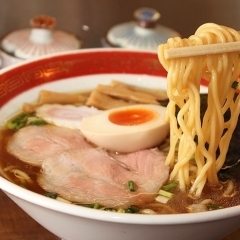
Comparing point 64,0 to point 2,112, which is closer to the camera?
point 2,112

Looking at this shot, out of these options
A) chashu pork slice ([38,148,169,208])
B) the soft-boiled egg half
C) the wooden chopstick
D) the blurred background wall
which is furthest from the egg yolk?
the blurred background wall

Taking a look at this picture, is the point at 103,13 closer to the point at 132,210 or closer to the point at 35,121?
the point at 35,121

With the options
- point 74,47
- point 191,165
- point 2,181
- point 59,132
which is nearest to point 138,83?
point 74,47

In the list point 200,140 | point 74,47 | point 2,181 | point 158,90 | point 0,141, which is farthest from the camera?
point 74,47

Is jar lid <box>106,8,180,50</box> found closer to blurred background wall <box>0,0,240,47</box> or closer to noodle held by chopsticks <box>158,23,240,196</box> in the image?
blurred background wall <box>0,0,240,47</box>

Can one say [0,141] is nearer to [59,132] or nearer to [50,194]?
[59,132]

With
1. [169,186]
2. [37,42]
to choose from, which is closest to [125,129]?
[169,186]

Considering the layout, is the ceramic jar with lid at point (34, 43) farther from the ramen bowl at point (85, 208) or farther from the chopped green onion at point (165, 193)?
the chopped green onion at point (165, 193)
